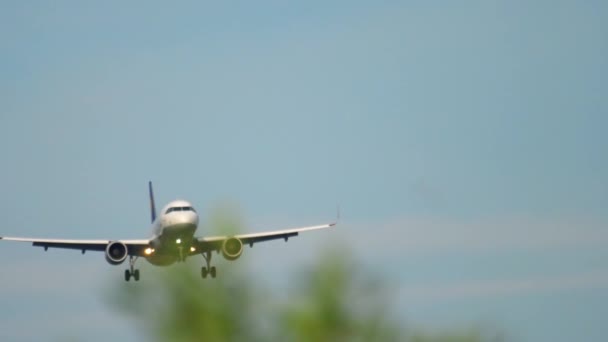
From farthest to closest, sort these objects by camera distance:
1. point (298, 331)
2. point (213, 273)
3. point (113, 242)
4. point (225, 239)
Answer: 1. point (113, 242)
2. point (225, 239)
3. point (213, 273)
4. point (298, 331)

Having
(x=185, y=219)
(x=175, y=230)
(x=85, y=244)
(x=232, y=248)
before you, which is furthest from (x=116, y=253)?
(x=232, y=248)

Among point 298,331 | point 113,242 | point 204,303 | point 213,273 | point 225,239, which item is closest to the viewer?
point 298,331

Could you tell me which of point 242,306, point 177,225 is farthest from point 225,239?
point 242,306

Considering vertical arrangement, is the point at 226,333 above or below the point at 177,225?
below

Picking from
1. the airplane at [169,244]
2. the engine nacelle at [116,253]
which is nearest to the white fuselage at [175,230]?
the airplane at [169,244]

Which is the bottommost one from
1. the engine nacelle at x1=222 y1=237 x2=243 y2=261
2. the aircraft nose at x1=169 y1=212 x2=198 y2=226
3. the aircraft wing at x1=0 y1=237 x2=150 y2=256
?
the engine nacelle at x1=222 y1=237 x2=243 y2=261

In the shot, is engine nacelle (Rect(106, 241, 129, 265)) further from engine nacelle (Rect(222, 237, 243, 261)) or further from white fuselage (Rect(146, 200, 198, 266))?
engine nacelle (Rect(222, 237, 243, 261))

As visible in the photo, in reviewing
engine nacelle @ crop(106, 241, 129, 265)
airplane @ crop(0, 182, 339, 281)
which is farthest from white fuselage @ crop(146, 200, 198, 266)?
engine nacelle @ crop(106, 241, 129, 265)

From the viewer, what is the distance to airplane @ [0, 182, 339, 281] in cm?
8706

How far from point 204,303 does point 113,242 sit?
31.1 metres

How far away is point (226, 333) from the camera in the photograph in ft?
208

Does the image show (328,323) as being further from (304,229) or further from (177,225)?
(304,229)

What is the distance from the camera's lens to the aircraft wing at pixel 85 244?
9712 cm

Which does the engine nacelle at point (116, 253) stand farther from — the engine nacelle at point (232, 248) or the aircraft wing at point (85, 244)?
the engine nacelle at point (232, 248)
